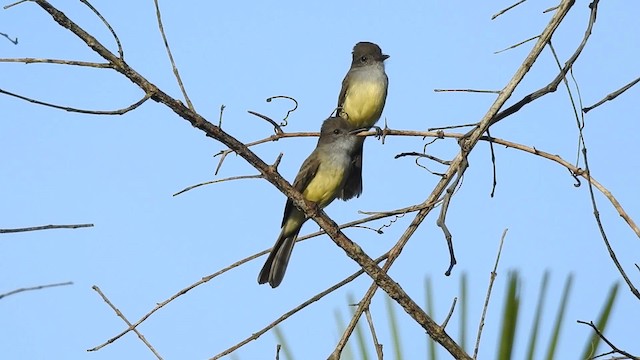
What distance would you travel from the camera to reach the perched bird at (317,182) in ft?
19.5

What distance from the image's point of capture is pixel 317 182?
626cm

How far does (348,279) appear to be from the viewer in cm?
346

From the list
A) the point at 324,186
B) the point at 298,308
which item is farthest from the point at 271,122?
the point at 324,186

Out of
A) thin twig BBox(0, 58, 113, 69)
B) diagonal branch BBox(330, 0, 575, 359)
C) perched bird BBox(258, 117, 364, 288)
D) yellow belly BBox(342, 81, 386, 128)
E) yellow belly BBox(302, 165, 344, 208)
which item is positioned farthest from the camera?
yellow belly BBox(342, 81, 386, 128)

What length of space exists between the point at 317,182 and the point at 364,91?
1518 millimetres

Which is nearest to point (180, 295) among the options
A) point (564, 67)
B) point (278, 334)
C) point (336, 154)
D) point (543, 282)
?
point (278, 334)

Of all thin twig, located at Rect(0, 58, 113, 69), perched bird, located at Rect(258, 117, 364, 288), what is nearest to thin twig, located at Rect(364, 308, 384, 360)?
thin twig, located at Rect(0, 58, 113, 69)

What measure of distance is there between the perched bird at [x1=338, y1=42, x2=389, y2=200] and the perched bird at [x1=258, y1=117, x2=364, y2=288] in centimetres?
50

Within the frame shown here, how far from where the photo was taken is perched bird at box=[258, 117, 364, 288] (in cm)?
594

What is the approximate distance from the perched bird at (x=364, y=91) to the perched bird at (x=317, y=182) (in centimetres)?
50

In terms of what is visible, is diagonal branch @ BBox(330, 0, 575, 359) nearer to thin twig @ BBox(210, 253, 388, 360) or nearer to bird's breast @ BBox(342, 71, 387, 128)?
thin twig @ BBox(210, 253, 388, 360)

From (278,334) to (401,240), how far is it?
0.58 metres

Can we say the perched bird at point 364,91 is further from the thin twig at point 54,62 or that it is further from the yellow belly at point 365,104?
the thin twig at point 54,62

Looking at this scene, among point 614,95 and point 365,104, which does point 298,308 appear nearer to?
point 614,95
